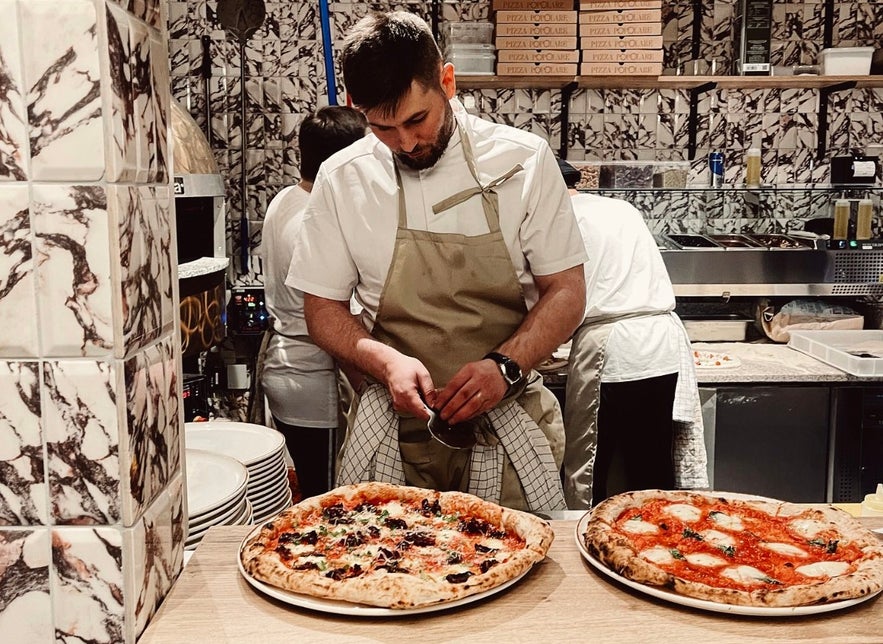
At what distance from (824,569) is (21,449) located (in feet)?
3.62

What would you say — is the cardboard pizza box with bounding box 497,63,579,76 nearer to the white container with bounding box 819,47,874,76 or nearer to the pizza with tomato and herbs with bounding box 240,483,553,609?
the white container with bounding box 819,47,874,76

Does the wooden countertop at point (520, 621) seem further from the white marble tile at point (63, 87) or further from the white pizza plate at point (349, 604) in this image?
the white marble tile at point (63, 87)

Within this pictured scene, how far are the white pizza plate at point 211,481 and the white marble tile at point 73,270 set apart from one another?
0.45 metres

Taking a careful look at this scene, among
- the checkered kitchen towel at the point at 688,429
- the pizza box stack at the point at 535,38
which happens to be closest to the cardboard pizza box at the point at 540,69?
the pizza box stack at the point at 535,38

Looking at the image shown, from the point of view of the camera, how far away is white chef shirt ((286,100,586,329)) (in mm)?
2109

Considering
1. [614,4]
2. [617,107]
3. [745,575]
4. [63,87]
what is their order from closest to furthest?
1. [63,87]
2. [745,575]
3. [614,4]
4. [617,107]

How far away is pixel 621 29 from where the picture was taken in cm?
444

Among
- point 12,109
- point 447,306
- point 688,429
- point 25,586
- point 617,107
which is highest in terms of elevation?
point 617,107

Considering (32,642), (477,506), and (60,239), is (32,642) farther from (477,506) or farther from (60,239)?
(477,506)

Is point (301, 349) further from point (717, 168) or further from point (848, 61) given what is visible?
point (848, 61)

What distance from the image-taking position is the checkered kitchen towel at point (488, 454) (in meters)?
2.05

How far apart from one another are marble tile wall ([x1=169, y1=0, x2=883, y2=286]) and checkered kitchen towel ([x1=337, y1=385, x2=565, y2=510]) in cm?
303

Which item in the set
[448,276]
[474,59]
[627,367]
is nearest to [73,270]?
[448,276]

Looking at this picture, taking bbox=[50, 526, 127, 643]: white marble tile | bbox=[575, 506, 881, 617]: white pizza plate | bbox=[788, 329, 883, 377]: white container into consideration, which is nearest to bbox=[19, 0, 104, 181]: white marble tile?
bbox=[50, 526, 127, 643]: white marble tile
